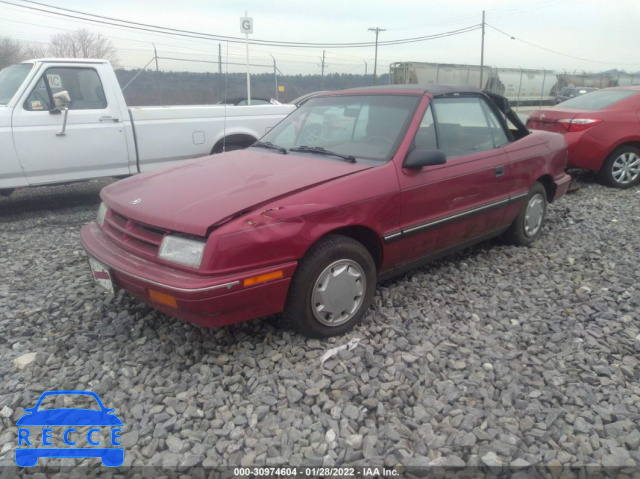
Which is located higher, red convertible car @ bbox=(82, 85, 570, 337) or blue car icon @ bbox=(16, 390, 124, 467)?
red convertible car @ bbox=(82, 85, 570, 337)

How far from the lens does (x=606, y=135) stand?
23.0ft

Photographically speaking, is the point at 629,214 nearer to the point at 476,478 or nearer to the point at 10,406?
the point at 476,478

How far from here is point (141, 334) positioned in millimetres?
3215

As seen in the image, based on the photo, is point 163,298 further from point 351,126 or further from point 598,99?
point 598,99

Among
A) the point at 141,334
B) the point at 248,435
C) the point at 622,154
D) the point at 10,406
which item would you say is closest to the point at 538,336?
the point at 248,435

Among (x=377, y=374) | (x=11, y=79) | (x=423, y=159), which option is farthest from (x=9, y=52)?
(x=377, y=374)

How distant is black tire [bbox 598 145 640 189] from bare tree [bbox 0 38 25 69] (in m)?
18.8

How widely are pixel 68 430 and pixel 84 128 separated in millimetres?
4663

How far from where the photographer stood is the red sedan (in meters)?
7.01

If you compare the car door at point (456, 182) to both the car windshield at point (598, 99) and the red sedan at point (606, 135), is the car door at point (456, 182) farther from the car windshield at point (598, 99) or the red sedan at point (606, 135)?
the car windshield at point (598, 99)

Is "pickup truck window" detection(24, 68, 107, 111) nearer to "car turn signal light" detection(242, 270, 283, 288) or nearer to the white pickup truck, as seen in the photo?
the white pickup truck

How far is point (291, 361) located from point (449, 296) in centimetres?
147

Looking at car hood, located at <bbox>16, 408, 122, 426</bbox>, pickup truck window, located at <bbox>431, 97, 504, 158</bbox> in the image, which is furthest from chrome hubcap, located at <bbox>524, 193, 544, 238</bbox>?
car hood, located at <bbox>16, 408, 122, 426</bbox>

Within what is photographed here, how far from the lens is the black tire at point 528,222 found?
4.64m
